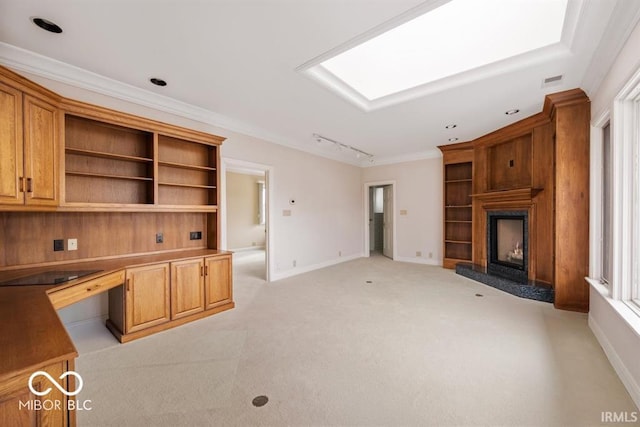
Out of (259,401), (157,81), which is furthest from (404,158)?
(259,401)

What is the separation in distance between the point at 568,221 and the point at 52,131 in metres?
5.45

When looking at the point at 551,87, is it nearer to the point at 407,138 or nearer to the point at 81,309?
the point at 407,138

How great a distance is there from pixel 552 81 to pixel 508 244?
2.84m

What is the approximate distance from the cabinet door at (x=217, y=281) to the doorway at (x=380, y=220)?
14.7 feet

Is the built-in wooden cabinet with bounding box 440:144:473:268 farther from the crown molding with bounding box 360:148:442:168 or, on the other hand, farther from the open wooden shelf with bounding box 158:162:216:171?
the open wooden shelf with bounding box 158:162:216:171

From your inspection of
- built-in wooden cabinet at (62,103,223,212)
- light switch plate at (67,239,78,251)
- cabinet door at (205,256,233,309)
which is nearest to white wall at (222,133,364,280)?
built-in wooden cabinet at (62,103,223,212)

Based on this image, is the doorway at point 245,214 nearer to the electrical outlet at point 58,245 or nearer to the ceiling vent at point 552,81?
the electrical outlet at point 58,245

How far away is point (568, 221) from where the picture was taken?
10.4 feet

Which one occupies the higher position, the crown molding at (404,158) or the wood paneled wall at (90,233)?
the crown molding at (404,158)

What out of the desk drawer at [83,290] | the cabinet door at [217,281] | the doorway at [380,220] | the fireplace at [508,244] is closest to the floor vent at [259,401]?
the desk drawer at [83,290]

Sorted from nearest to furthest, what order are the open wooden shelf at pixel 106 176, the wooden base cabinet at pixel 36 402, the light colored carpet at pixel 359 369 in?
1. the wooden base cabinet at pixel 36 402
2. the light colored carpet at pixel 359 369
3. the open wooden shelf at pixel 106 176

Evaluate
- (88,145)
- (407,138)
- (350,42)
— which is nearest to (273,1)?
(350,42)

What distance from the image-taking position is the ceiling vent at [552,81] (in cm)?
278

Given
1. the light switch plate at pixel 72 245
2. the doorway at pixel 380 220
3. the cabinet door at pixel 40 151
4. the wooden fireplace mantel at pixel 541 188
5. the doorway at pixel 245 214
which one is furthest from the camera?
the doorway at pixel 245 214
